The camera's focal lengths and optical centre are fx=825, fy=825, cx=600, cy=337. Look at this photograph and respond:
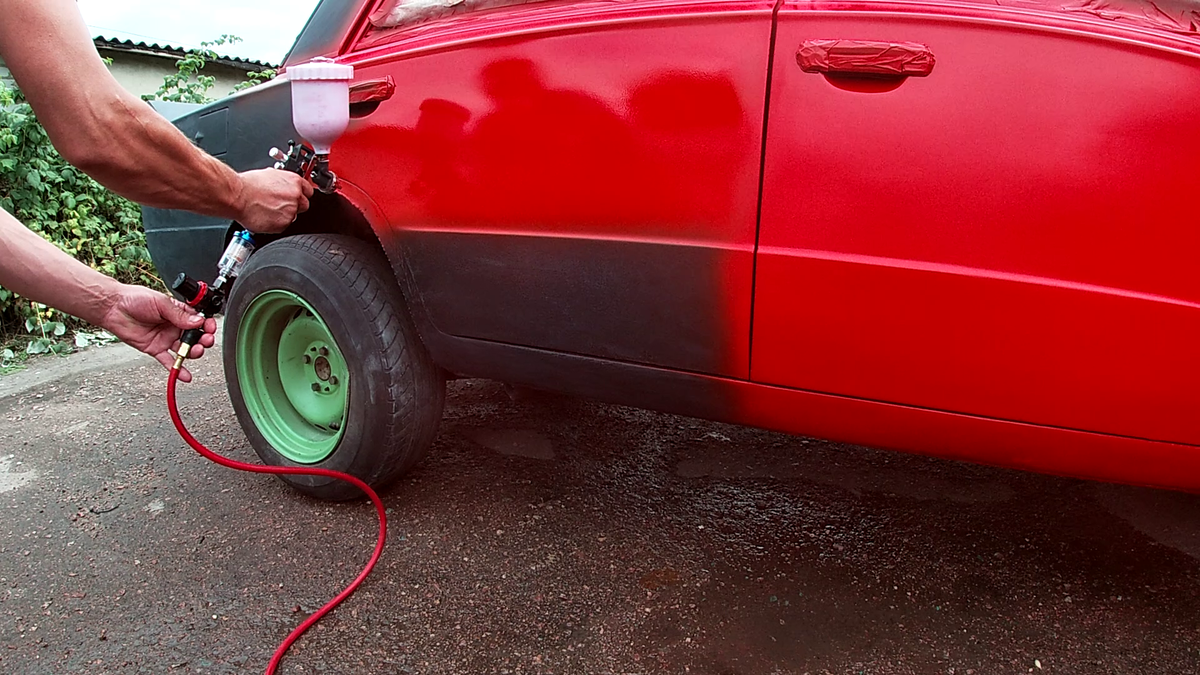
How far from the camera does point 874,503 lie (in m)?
2.42

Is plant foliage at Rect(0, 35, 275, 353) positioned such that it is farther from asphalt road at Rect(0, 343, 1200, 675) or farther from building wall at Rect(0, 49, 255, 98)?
building wall at Rect(0, 49, 255, 98)

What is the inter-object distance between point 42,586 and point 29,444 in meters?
1.12

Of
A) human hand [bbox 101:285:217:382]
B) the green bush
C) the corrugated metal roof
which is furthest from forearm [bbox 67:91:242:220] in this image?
the corrugated metal roof

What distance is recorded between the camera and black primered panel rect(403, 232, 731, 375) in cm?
173

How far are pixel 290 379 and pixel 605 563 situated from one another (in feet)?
3.73

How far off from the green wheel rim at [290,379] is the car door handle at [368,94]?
60cm

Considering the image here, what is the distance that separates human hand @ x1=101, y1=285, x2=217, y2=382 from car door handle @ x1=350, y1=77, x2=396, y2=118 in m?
0.66

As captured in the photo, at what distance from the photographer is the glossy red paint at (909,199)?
4.56 feet

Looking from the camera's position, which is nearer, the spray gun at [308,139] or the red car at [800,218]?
the red car at [800,218]

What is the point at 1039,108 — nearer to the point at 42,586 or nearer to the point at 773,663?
the point at 773,663

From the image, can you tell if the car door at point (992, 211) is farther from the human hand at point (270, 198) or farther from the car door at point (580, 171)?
the human hand at point (270, 198)

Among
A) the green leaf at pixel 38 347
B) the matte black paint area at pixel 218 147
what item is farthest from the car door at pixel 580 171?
the green leaf at pixel 38 347

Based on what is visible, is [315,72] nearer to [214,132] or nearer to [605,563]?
[214,132]

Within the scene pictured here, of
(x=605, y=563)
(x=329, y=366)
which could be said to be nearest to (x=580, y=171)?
(x=605, y=563)
